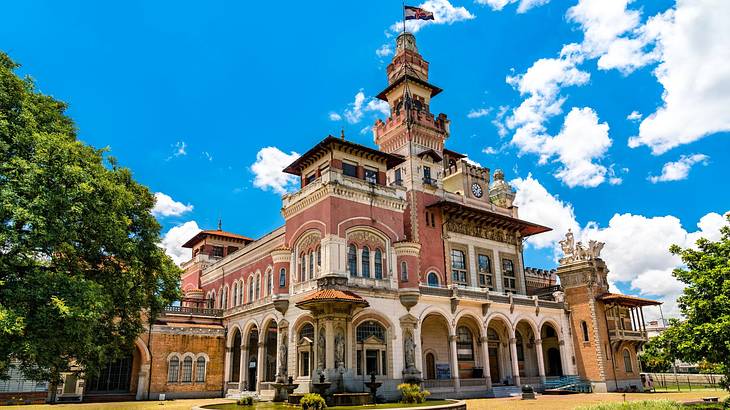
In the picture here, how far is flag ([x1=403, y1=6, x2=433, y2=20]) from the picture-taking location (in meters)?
44.9

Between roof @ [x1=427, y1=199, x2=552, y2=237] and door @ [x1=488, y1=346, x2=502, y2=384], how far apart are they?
10.5m

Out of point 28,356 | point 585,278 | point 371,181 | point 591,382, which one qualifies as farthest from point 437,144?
point 28,356

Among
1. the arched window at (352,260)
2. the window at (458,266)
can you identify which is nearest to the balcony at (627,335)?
the window at (458,266)

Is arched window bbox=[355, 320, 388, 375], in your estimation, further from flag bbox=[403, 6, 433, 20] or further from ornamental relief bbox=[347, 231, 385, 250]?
flag bbox=[403, 6, 433, 20]

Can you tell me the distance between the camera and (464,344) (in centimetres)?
3825

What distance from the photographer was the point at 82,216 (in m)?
18.3

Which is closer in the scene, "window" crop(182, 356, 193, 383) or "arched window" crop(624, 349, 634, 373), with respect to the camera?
"window" crop(182, 356, 193, 383)

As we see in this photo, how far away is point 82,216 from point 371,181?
66.4 ft

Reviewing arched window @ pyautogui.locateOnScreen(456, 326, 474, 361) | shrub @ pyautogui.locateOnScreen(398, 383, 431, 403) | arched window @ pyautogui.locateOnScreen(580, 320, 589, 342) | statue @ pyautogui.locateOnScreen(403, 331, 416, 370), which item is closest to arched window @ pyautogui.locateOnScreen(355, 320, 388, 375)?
statue @ pyautogui.locateOnScreen(403, 331, 416, 370)

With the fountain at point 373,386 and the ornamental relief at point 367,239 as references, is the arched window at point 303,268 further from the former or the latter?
the fountain at point 373,386

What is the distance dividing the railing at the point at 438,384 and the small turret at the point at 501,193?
796 inches

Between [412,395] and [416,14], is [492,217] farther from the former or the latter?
[412,395]

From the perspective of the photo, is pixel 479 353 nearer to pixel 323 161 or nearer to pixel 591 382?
pixel 591 382

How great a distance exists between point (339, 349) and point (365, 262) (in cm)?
618
